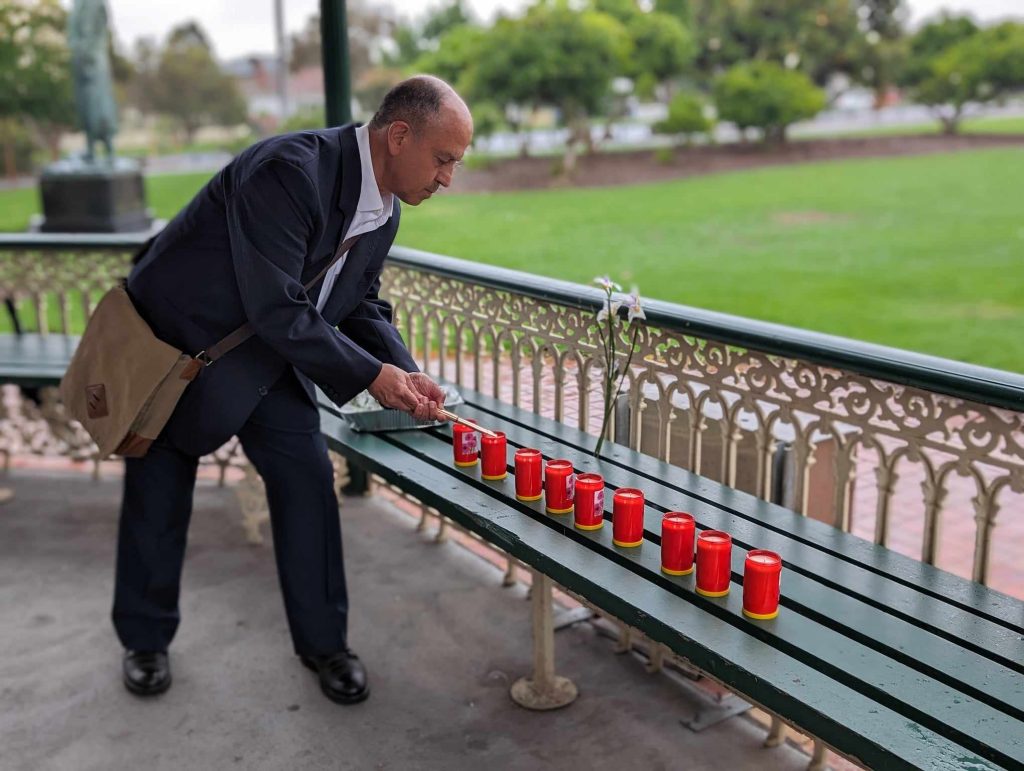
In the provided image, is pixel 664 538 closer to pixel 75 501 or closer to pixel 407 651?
pixel 407 651

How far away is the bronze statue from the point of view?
515 inches

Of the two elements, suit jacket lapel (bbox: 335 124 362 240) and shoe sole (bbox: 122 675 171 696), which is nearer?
suit jacket lapel (bbox: 335 124 362 240)

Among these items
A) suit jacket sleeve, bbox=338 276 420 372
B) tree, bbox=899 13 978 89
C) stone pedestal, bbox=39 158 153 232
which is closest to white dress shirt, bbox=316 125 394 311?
suit jacket sleeve, bbox=338 276 420 372

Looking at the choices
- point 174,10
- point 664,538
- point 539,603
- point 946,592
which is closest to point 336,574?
point 539,603

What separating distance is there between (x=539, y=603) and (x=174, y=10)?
33.3 m

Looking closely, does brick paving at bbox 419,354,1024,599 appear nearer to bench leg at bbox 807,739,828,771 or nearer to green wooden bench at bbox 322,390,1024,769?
green wooden bench at bbox 322,390,1024,769

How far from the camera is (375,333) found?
129 inches

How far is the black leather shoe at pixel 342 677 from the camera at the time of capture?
3314mm

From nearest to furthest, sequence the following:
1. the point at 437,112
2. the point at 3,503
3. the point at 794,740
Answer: the point at 437,112 < the point at 794,740 < the point at 3,503

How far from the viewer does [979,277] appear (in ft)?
51.5

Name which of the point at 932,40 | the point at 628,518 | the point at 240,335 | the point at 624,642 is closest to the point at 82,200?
the point at 240,335

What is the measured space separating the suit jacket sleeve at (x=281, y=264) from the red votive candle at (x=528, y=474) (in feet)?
1.57

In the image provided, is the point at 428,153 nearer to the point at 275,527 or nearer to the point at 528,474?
the point at 528,474

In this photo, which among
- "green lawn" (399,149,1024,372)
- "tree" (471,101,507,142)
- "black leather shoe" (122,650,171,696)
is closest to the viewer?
"black leather shoe" (122,650,171,696)
